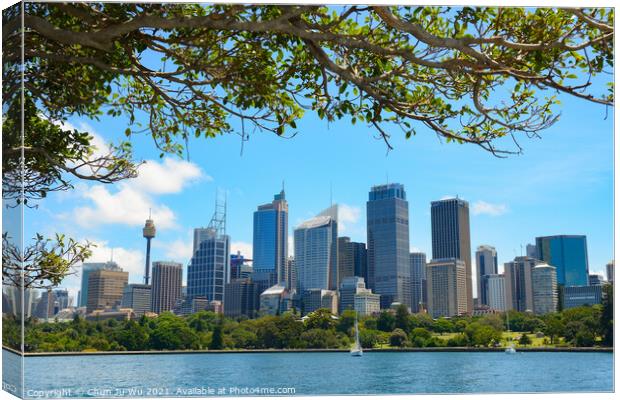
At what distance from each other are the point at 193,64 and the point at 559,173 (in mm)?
4895

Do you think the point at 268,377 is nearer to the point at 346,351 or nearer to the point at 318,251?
the point at 346,351

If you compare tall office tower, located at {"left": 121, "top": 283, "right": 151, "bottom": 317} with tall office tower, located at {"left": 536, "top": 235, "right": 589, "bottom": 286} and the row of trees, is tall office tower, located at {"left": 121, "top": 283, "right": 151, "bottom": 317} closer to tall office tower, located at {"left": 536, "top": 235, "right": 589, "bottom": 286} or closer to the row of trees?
the row of trees

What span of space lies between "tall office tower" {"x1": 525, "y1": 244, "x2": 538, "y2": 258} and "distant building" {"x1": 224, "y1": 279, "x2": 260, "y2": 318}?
4.50m

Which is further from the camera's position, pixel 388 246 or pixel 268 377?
pixel 388 246

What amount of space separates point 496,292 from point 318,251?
382cm

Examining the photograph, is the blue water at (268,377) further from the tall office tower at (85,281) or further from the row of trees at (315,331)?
the tall office tower at (85,281)

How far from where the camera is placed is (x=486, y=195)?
10523mm

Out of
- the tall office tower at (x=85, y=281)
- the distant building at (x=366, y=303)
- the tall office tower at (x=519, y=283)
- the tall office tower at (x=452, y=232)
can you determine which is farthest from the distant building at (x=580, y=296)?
the tall office tower at (x=85, y=281)

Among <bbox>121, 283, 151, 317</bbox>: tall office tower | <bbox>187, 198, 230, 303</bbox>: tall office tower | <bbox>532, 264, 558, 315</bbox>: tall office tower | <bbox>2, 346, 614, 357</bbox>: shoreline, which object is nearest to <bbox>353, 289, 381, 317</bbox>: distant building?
<bbox>2, 346, 614, 357</bbox>: shoreline

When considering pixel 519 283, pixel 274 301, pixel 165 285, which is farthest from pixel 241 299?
pixel 519 283

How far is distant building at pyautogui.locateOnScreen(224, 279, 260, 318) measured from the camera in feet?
41.3

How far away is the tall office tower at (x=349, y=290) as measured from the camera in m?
13.8

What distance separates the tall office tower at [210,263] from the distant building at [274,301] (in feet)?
2.90

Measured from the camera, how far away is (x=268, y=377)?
5.60 metres
